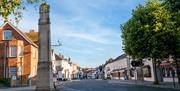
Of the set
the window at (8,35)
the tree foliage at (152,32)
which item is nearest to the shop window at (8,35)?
the window at (8,35)

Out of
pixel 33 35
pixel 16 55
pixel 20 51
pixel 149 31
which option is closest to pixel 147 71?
pixel 33 35

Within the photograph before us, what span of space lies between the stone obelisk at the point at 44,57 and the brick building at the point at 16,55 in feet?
98.6

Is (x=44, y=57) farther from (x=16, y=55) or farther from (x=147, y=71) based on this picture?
(x=147, y=71)

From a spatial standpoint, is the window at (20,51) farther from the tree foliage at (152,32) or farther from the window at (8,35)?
the tree foliage at (152,32)

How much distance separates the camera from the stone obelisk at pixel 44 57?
26.1 meters

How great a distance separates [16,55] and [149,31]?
27.2 m

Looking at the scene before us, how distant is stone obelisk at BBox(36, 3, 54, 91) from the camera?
26109 mm

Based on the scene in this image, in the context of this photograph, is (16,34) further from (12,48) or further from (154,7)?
(154,7)

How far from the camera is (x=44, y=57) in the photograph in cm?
2666

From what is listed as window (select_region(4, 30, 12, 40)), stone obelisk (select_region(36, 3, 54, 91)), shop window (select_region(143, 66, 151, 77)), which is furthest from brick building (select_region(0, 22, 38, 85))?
stone obelisk (select_region(36, 3, 54, 91))

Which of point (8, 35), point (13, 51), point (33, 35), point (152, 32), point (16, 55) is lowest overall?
point (16, 55)

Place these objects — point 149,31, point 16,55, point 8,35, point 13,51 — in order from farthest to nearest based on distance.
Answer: point 8,35 → point 13,51 → point 16,55 → point 149,31

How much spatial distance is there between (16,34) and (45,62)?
36007mm

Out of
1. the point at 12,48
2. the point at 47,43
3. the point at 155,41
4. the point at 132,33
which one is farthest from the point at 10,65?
the point at 47,43
